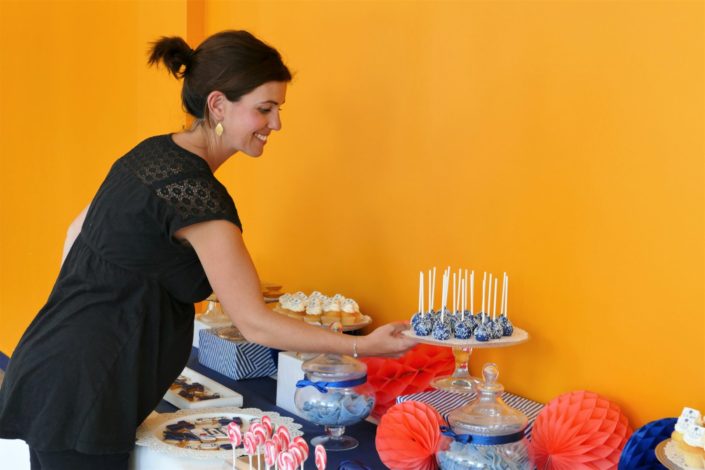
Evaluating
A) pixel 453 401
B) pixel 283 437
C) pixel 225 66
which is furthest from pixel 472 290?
pixel 225 66

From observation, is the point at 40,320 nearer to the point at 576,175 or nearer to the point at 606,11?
the point at 576,175

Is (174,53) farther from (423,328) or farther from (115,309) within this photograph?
(423,328)

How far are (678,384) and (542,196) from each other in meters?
0.48

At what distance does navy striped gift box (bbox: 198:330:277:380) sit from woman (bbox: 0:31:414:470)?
1.90 feet

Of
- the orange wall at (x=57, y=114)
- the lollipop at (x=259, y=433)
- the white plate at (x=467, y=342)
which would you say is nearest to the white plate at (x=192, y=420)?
the lollipop at (x=259, y=433)

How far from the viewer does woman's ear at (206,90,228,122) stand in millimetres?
1593

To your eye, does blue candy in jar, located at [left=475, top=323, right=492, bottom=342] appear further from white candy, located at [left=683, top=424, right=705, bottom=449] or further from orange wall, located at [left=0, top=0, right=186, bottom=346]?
orange wall, located at [left=0, top=0, right=186, bottom=346]

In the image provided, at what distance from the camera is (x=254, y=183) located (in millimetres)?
2889

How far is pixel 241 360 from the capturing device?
2.18 m

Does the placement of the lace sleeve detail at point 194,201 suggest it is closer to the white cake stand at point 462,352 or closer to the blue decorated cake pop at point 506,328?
the white cake stand at point 462,352

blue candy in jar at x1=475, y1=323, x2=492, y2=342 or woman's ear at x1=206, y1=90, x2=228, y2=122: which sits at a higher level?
woman's ear at x1=206, y1=90, x2=228, y2=122

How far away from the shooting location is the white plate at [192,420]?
5.10ft

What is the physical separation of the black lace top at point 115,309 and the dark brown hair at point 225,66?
0.13 m

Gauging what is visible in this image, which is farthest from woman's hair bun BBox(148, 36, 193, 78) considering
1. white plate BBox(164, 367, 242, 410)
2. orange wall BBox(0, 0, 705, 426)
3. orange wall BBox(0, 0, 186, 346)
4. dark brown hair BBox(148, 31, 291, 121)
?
orange wall BBox(0, 0, 186, 346)
